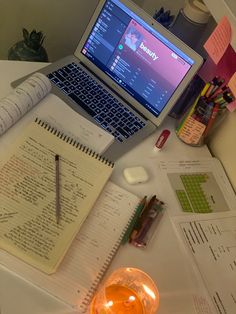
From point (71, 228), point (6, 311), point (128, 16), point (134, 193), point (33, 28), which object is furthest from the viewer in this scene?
point (33, 28)

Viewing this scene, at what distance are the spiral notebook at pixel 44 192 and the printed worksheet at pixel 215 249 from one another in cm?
24

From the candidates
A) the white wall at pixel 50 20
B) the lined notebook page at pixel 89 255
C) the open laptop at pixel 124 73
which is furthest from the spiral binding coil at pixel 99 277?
the white wall at pixel 50 20

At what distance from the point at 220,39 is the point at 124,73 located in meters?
0.36

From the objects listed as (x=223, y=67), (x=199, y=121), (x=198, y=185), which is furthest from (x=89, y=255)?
(x=223, y=67)

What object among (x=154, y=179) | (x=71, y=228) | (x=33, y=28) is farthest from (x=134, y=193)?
(x=33, y=28)

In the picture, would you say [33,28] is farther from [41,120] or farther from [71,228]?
[71,228]

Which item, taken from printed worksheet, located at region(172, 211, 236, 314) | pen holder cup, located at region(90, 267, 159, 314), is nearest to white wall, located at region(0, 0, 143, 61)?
printed worksheet, located at region(172, 211, 236, 314)

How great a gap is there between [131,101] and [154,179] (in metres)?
0.27

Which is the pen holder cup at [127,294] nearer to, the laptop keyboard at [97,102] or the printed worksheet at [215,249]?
the printed worksheet at [215,249]

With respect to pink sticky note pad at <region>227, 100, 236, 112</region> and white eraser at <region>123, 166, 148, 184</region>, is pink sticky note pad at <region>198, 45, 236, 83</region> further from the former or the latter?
white eraser at <region>123, 166, 148, 184</region>

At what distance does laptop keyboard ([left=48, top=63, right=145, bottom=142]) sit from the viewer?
1093 mm

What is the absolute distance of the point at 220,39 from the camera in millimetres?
855

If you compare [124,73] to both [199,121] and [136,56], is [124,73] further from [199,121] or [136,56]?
[199,121]

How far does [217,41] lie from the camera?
0.87 metres
